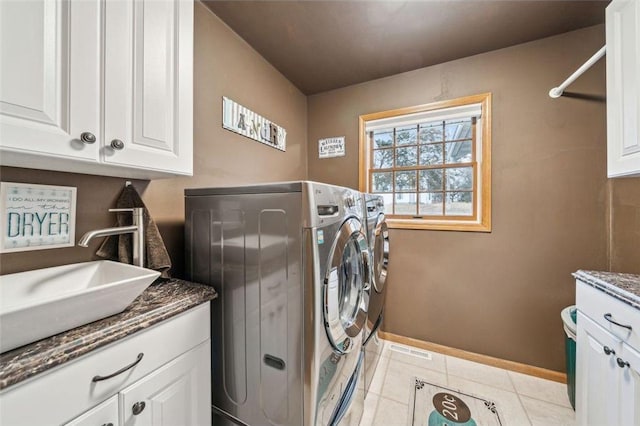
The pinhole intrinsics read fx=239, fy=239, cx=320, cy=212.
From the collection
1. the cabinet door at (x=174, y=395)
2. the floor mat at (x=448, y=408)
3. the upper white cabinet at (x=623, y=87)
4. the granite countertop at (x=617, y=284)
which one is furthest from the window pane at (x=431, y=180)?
the cabinet door at (x=174, y=395)

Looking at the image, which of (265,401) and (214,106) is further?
(214,106)

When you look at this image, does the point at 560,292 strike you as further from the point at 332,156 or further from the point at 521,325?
the point at 332,156

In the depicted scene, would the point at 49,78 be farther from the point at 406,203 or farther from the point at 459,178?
the point at 459,178

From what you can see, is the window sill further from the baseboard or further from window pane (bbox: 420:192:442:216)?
the baseboard

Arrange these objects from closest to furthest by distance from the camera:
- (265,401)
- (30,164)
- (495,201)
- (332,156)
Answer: (30,164)
(265,401)
(495,201)
(332,156)

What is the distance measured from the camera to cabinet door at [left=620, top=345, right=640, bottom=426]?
88 centimetres

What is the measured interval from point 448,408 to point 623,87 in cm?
202

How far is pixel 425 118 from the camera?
2205mm

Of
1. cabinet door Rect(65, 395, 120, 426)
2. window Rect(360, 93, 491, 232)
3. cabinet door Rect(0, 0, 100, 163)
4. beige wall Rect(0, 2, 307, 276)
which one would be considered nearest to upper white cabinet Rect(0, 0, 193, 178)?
cabinet door Rect(0, 0, 100, 163)

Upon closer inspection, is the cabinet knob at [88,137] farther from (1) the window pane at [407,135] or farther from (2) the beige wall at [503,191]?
(1) the window pane at [407,135]

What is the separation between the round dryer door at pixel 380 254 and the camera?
181 centimetres

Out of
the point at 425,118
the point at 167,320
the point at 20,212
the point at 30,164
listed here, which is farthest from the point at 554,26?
the point at 20,212

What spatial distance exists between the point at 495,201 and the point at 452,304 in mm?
947

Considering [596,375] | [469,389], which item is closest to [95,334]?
[596,375]
